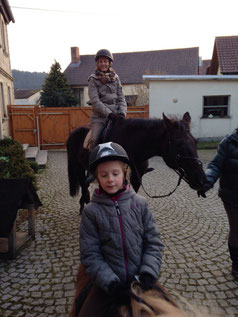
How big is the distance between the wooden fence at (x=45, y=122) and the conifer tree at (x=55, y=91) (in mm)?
12076

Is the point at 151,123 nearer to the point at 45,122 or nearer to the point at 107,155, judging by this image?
the point at 107,155

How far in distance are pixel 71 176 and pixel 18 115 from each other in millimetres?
10728

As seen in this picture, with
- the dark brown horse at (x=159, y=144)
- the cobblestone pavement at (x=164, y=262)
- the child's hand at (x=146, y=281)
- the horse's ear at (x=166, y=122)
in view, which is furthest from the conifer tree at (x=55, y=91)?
the child's hand at (x=146, y=281)

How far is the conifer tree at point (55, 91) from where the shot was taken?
27125 millimetres

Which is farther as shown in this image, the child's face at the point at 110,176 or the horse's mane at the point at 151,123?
the horse's mane at the point at 151,123

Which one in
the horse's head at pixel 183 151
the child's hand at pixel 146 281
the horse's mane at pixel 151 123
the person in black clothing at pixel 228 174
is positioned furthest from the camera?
the horse's mane at pixel 151 123

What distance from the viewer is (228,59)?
17.5 meters

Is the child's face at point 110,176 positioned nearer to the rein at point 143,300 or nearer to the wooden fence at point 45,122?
the rein at point 143,300

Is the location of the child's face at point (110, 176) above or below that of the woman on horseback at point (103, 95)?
below

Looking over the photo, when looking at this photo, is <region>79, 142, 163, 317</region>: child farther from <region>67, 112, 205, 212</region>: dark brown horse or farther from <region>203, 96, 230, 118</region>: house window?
<region>203, 96, 230, 118</region>: house window

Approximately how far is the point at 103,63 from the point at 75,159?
82.5 inches

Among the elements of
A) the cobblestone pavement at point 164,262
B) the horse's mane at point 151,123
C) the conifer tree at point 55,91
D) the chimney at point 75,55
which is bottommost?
the cobblestone pavement at point 164,262

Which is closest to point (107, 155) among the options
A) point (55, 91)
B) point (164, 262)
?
point (164, 262)

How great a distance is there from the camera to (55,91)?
88.9 ft
